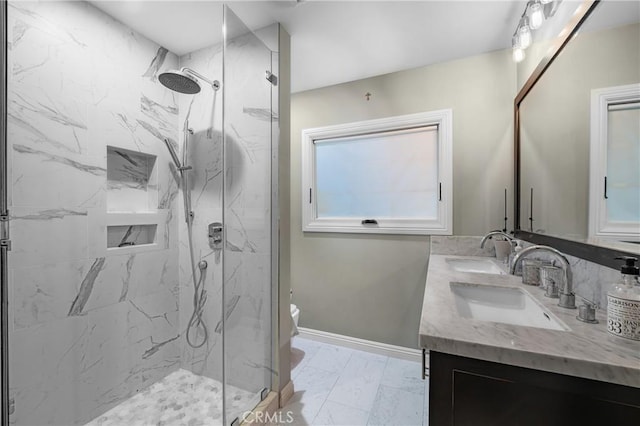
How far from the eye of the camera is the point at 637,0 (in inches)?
29.5

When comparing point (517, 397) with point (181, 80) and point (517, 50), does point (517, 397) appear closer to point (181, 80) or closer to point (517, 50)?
point (517, 50)

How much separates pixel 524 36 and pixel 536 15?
0.18m

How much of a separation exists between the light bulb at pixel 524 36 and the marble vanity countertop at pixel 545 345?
4.70ft

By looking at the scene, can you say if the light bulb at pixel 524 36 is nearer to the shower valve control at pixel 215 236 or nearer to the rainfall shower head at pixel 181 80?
the rainfall shower head at pixel 181 80

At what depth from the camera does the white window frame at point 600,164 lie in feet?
2.56

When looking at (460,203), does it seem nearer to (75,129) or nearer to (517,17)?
(517,17)

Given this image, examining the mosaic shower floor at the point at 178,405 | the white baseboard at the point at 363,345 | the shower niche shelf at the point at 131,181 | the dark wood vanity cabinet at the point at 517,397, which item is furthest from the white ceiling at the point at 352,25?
the white baseboard at the point at 363,345

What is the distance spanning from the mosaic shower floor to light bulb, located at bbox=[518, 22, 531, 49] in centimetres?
246

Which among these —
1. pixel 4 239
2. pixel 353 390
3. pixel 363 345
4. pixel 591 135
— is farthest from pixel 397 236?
pixel 4 239

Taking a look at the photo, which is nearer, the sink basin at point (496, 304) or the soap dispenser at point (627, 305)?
the soap dispenser at point (627, 305)

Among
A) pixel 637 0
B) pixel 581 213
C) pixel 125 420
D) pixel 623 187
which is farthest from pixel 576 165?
pixel 125 420

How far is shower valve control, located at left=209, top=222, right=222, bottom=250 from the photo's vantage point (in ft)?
5.98

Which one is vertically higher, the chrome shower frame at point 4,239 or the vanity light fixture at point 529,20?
the vanity light fixture at point 529,20

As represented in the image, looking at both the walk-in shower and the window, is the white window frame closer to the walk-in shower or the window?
the window
